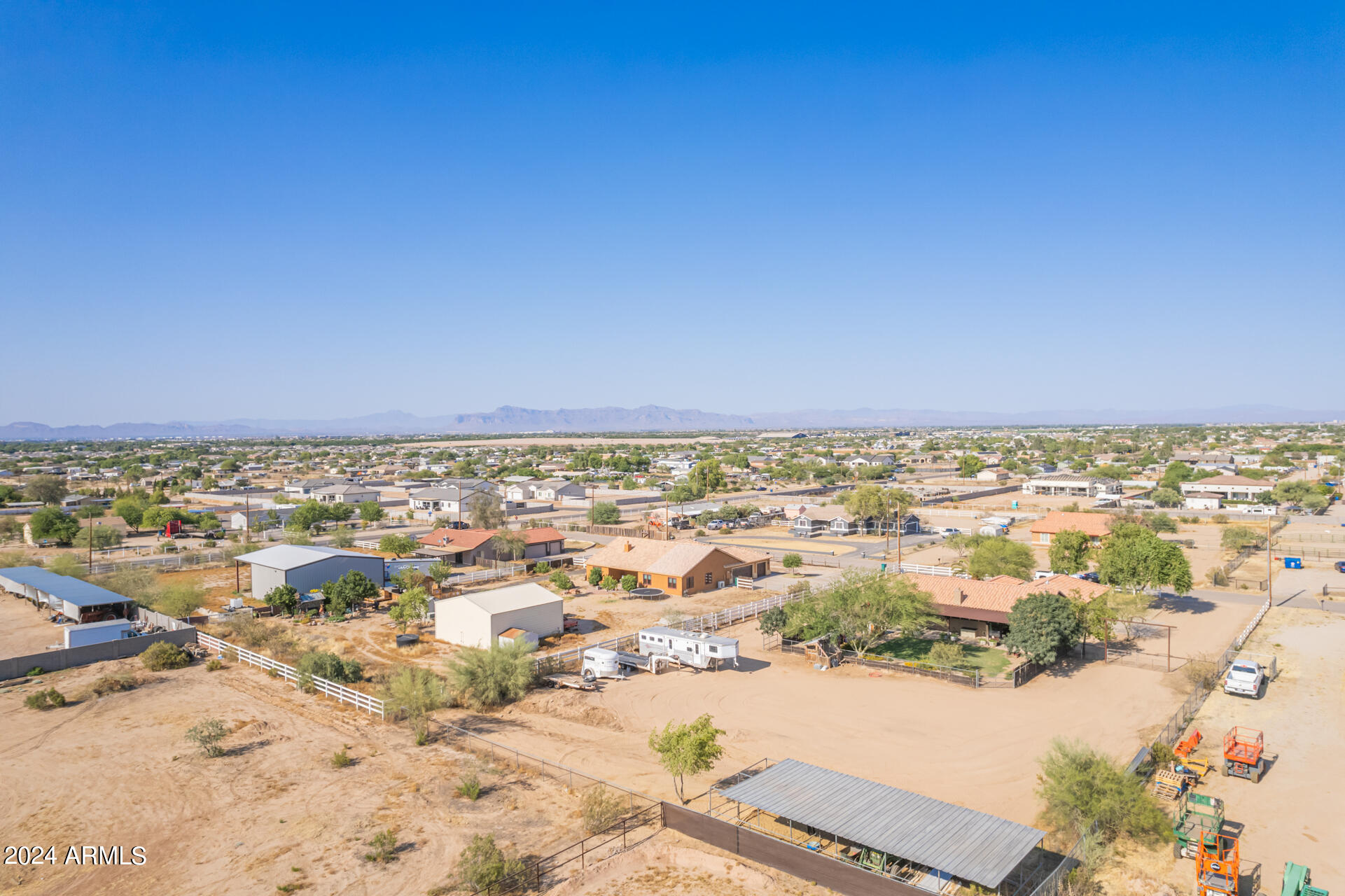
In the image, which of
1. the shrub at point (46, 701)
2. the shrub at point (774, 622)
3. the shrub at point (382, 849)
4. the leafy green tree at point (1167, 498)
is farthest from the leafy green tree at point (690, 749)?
the leafy green tree at point (1167, 498)

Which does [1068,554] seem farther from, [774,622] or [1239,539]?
[774,622]

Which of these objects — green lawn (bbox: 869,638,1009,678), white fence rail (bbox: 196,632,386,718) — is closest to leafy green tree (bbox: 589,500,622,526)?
white fence rail (bbox: 196,632,386,718)

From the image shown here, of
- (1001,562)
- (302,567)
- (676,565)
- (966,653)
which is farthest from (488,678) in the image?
(1001,562)

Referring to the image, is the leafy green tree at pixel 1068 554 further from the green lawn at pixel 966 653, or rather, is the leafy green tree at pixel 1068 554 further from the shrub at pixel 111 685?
the shrub at pixel 111 685

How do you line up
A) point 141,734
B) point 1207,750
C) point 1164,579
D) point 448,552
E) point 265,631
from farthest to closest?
point 448,552 → point 1164,579 → point 265,631 → point 141,734 → point 1207,750

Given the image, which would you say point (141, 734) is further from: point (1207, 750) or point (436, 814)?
point (1207, 750)

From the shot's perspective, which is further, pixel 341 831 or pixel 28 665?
pixel 28 665

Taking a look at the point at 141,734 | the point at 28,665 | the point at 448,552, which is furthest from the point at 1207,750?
the point at 448,552
